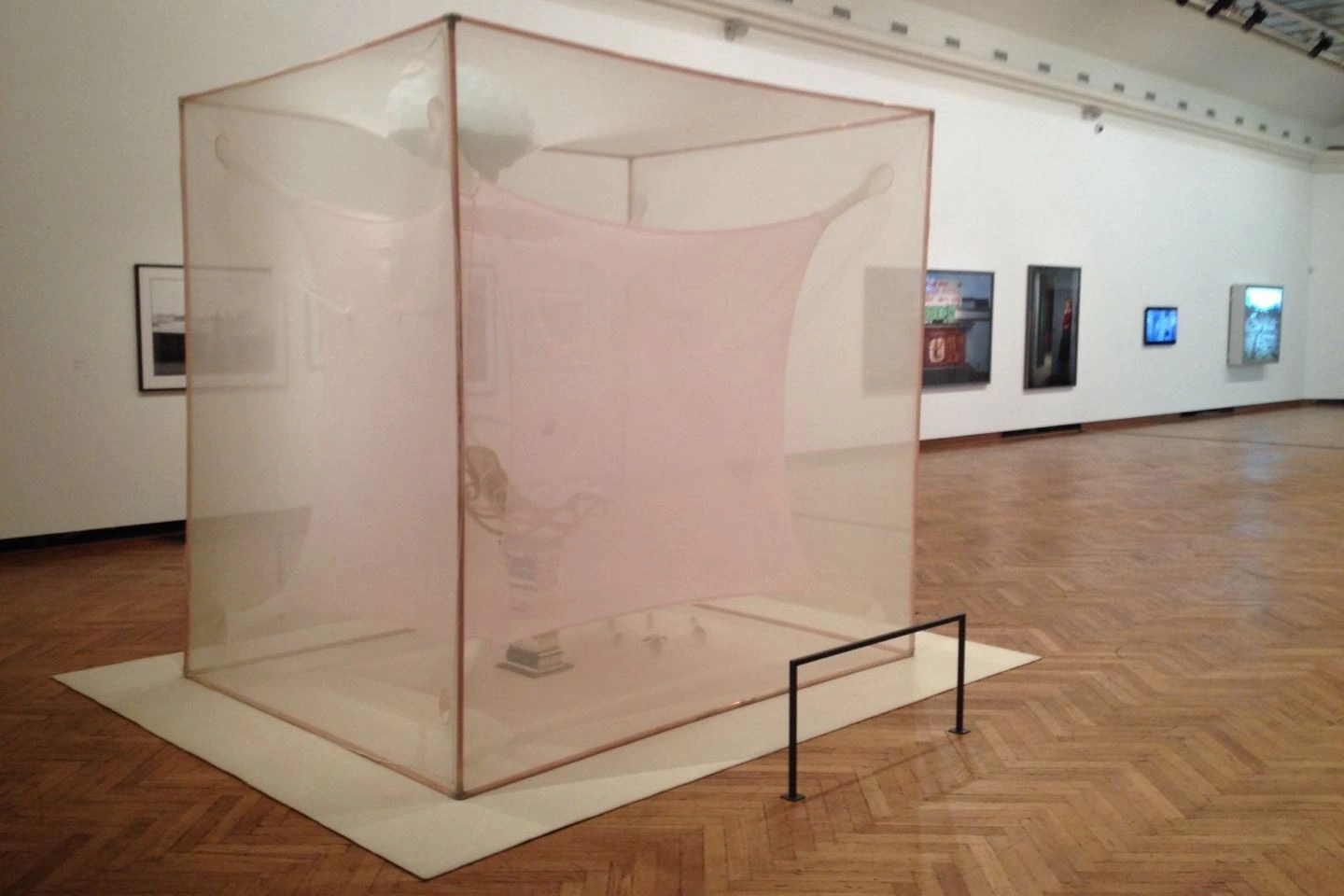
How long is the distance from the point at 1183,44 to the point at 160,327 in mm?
13369

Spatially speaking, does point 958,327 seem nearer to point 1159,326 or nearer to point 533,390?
point 1159,326

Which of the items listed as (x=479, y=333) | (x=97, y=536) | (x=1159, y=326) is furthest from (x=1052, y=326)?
(x=479, y=333)

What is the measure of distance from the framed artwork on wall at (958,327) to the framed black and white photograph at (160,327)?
24.9 feet

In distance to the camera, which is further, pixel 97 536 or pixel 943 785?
pixel 97 536

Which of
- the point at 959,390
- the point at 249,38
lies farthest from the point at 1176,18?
the point at 249,38

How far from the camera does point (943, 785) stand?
12.3 ft

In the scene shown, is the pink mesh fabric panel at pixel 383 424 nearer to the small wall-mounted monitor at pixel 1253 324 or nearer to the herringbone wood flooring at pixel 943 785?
the herringbone wood flooring at pixel 943 785

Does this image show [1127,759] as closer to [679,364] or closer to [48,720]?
[679,364]

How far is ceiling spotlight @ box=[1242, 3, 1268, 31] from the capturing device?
14664 mm

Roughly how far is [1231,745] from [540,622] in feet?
7.81

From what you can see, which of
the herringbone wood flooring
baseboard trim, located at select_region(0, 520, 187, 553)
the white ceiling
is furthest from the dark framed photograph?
baseboard trim, located at select_region(0, 520, 187, 553)

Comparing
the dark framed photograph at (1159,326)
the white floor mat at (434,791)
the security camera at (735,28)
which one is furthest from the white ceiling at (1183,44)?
the white floor mat at (434,791)

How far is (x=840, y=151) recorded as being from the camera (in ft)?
15.2

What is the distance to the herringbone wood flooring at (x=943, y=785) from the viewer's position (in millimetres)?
3109
